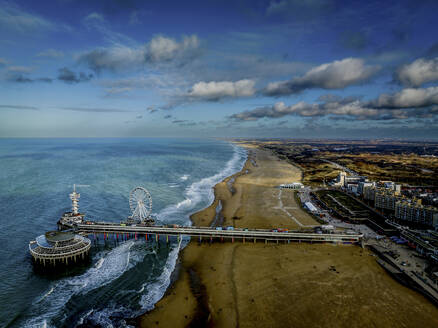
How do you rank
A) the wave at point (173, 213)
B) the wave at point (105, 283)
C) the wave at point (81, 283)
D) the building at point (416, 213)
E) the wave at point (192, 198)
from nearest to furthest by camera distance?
the wave at point (105, 283) < the wave at point (81, 283) < the wave at point (173, 213) < the building at point (416, 213) < the wave at point (192, 198)

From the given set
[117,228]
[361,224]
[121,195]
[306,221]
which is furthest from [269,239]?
[121,195]

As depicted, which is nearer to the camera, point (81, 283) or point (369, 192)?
point (81, 283)

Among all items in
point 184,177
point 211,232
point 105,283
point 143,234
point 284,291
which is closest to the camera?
point 284,291

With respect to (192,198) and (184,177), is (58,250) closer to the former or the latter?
(192,198)

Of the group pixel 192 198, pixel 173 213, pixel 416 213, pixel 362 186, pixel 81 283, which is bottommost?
pixel 81 283

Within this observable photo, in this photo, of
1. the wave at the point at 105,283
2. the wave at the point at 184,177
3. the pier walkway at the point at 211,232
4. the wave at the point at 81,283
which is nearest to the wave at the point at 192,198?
the wave at the point at 184,177

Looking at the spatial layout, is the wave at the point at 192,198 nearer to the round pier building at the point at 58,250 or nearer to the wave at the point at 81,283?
the wave at the point at 81,283

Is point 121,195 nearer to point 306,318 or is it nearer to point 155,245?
point 155,245

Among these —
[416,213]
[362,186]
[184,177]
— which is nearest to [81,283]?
[416,213]
